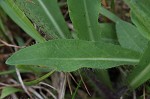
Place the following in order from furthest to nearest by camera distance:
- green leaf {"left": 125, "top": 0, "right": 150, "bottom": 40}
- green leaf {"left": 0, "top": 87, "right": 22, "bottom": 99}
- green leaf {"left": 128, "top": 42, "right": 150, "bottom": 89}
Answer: green leaf {"left": 0, "top": 87, "right": 22, "bottom": 99}, green leaf {"left": 128, "top": 42, "right": 150, "bottom": 89}, green leaf {"left": 125, "top": 0, "right": 150, "bottom": 40}

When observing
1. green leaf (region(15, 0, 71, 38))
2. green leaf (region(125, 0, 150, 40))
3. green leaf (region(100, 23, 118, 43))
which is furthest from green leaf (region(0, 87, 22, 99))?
green leaf (region(125, 0, 150, 40))

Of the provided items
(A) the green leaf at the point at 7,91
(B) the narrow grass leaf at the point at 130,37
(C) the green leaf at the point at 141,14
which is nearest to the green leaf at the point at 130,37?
(B) the narrow grass leaf at the point at 130,37

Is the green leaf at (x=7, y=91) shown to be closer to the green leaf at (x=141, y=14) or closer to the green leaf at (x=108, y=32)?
the green leaf at (x=108, y=32)

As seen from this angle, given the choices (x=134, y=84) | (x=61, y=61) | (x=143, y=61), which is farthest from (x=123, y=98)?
(x=61, y=61)

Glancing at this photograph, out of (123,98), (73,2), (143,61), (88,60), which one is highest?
(73,2)

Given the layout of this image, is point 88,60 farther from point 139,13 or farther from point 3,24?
point 3,24

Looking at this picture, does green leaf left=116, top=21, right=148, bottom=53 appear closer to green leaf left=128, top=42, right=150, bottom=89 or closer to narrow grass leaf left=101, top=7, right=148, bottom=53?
narrow grass leaf left=101, top=7, right=148, bottom=53
